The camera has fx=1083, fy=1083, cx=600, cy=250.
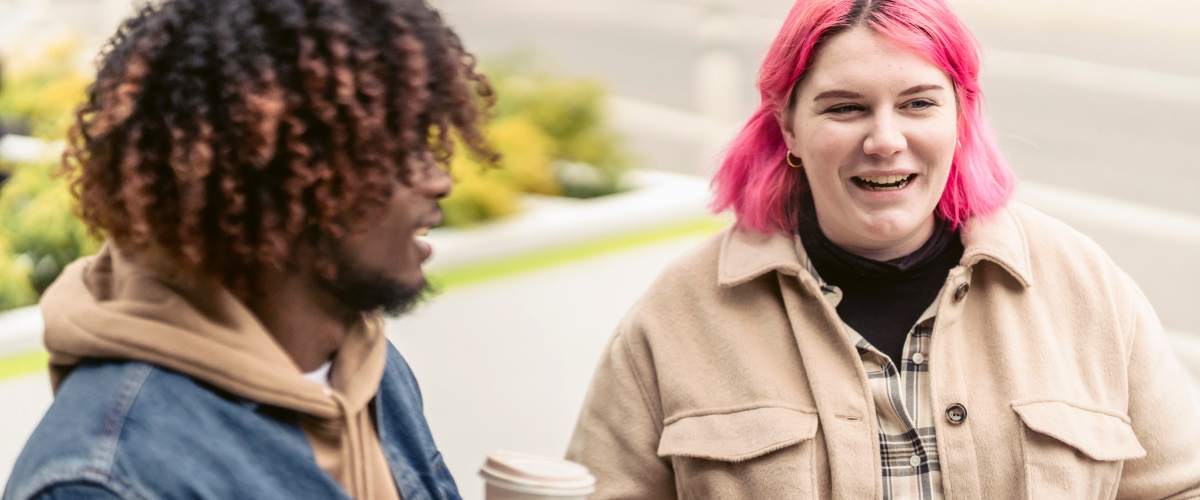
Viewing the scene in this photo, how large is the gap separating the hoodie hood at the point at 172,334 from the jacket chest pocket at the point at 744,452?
2.47 ft

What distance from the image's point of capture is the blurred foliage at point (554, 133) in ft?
13.6

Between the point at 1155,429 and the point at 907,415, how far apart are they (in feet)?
1.50

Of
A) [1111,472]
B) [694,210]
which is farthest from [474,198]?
[1111,472]

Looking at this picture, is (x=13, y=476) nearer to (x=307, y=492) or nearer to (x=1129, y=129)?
(x=307, y=492)

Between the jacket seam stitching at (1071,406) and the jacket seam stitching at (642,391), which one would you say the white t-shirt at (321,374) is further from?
the jacket seam stitching at (1071,406)

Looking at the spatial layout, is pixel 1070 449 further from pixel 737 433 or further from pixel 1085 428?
pixel 737 433

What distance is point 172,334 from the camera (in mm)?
1304

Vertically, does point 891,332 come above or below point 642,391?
above

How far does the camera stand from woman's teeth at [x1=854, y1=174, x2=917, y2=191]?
186 cm

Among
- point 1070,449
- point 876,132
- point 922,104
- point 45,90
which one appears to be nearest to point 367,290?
point 876,132

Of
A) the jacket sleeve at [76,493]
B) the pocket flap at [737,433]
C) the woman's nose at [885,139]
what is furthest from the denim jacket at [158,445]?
the woman's nose at [885,139]

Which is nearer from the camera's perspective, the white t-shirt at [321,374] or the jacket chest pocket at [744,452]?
the white t-shirt at [321,374]

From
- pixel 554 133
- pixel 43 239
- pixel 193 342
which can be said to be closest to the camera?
pixel 193 342

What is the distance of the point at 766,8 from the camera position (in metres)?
10.4
